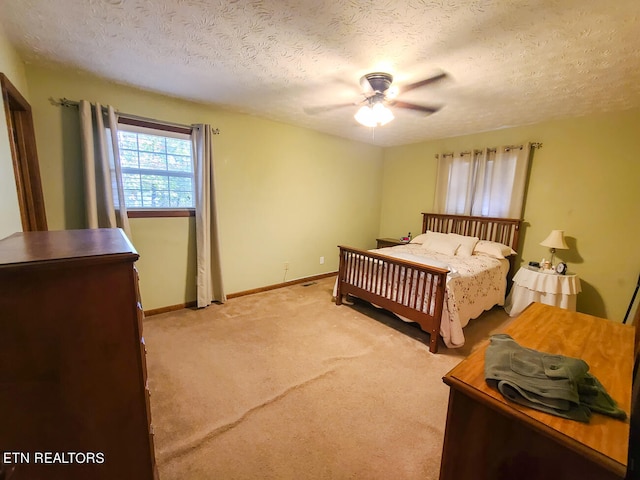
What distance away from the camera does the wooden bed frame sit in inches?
96.0

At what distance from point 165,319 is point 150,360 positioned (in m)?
0.77

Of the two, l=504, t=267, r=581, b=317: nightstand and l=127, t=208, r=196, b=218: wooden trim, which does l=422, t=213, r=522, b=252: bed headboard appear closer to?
l=504, t=267, r=581, b=317: nightstand

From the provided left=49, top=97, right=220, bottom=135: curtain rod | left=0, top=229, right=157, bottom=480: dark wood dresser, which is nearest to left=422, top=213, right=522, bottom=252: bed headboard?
left=49, top=97, right=220, bottom=135: curtain rod

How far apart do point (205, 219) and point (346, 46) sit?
7.28ft

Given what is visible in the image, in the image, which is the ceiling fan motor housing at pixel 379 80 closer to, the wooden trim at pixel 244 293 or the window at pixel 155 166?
the window at pixel 155 166

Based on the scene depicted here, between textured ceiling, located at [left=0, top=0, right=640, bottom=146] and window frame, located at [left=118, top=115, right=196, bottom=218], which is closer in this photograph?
textured ceiling, located at [left=0, top=0, right=640, bottom=146]

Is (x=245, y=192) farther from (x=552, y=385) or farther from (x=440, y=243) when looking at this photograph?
(x=552, y=385)

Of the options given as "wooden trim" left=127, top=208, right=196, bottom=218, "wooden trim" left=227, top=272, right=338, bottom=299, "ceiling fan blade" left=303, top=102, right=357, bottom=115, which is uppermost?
"ceiling fan blade" left=303, top=102, right=357, bottom=115

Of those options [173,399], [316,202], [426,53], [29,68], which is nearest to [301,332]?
[173,399]

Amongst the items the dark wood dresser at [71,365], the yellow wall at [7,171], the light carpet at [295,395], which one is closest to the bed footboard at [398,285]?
the light carpet at [295,395]

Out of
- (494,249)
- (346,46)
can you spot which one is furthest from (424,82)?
(494,249)

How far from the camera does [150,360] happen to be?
2162mm

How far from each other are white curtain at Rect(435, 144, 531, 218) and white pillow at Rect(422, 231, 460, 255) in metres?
0.51

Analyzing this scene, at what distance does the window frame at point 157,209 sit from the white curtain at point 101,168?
0.46 ft
